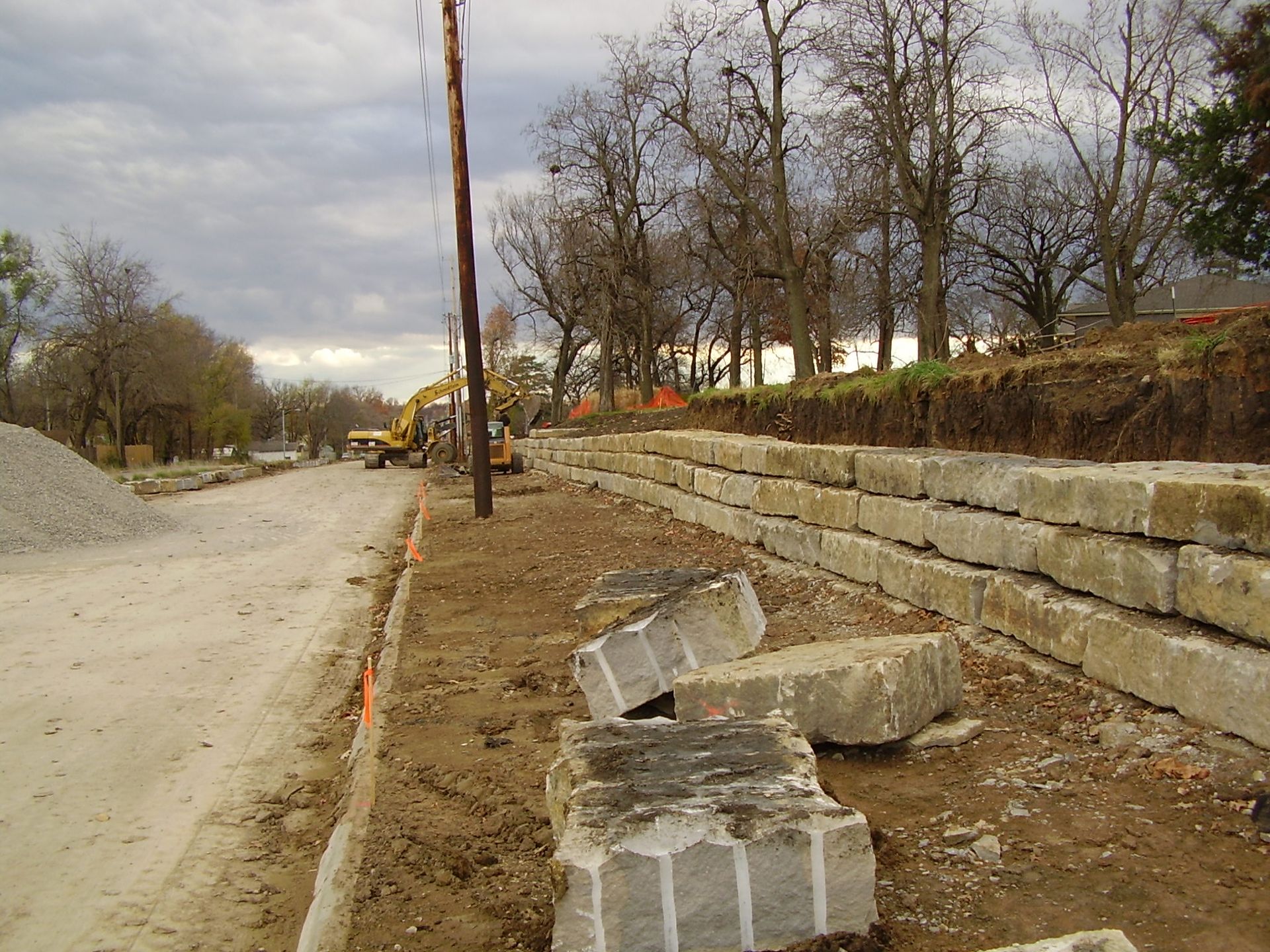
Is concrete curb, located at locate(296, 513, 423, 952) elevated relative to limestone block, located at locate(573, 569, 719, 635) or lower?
lower

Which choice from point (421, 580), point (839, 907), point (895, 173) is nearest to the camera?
point (839, 907)

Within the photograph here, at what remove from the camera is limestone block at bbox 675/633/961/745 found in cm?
365

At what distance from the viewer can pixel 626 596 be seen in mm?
5426

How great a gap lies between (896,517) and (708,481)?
446cm

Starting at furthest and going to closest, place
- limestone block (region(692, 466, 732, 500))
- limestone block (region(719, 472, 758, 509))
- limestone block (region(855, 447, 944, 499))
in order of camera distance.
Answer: limestone block (region(692, 466, 732, 500))
limestone block (region(719, 472, 758, 509))
limestone block (region(855, 447, 944, 499))

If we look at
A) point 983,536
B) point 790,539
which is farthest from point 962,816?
point 790,539

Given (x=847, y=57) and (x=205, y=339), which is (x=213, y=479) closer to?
(x=847, y=57)

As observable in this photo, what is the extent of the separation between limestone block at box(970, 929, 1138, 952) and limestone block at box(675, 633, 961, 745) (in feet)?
5.01

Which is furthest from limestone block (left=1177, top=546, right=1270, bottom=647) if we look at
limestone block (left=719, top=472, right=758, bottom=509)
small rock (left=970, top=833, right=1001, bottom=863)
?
limestone block (left=719, top=472, right=758, bottom=509)

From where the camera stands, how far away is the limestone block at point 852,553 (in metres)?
6.25

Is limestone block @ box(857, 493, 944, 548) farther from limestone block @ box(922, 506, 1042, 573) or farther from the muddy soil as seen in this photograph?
the muddy soil

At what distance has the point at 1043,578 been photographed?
15.0 feet

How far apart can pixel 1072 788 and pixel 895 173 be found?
19999 mm

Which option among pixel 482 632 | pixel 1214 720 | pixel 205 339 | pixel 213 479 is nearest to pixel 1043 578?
pixel 1214 720
